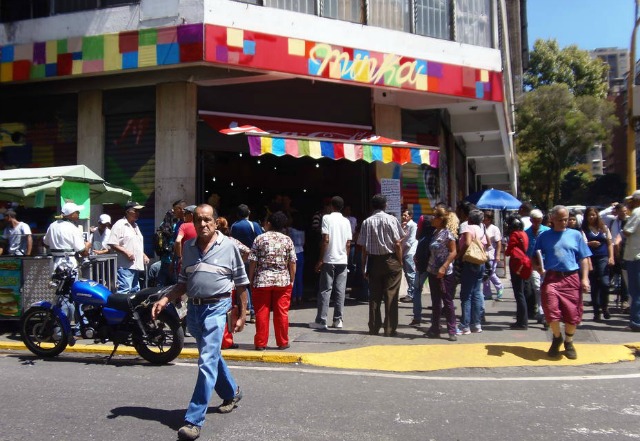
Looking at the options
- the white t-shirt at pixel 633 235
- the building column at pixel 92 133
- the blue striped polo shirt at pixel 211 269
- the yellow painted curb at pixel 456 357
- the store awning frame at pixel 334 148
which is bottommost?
the yellow painted curb at pixel 456 357

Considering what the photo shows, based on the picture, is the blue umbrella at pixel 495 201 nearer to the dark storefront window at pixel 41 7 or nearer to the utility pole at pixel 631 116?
the utility pole at pixel 631 116

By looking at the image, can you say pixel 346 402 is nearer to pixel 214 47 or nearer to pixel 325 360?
pixel 325 360

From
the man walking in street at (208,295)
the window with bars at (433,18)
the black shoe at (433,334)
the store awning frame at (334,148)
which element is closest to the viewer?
the man walking in street at (208,295)

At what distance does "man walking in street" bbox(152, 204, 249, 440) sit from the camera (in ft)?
15.9

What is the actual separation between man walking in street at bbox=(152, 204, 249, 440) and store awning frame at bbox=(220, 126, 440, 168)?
5700 millimetres

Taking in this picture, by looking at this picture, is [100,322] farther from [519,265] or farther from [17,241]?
[519,265]

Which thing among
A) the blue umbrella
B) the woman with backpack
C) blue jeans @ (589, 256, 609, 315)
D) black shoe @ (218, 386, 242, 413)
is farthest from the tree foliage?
black shoe @ (218, 386, 242, 413)

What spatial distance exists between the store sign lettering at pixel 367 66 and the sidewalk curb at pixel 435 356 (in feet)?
20.6

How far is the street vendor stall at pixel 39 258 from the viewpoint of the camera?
8.84m

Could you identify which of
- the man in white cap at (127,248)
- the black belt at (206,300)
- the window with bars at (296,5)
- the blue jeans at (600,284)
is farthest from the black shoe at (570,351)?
the window with bars at (296,5)

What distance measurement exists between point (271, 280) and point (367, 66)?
20.6 feet

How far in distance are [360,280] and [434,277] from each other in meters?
4.09

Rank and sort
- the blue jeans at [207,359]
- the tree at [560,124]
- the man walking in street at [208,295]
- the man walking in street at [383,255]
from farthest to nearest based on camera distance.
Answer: the tree at [560,124]
the man walking in street at [383,255]
the man walking in street at [208,295]
the blue jeans at [207,359]

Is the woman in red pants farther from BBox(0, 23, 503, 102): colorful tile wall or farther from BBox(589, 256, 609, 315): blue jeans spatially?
BBox(589, 256, 609, 315): blue jeans
